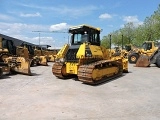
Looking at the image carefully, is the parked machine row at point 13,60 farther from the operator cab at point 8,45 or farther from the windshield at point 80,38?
the windshield at point 80,38

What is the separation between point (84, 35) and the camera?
508 inches

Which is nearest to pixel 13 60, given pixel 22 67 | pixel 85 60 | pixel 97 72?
pixel 22 67

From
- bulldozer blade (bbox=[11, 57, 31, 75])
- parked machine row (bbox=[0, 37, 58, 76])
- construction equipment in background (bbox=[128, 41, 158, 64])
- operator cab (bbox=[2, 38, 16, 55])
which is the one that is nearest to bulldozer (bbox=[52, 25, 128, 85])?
bulldozer blade (bbox=[11, 57, 31, 75])

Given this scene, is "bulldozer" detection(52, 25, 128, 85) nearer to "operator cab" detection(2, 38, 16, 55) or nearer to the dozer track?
the dozer track

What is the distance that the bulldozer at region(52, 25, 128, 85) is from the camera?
10.8 m

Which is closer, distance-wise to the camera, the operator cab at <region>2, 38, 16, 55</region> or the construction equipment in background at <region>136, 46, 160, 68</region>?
the operator cab at <region>2, 38, 16, 55</region>

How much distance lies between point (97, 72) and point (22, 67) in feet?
18.2

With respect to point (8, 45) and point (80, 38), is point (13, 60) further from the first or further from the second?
point (8, 45)

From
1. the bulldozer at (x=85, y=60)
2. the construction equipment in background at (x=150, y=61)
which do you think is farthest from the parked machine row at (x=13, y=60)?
the construction equipment in background at (x=150, y=61)

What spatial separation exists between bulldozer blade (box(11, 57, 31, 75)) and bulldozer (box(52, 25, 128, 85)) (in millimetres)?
2313

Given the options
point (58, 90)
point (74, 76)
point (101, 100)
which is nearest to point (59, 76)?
point (74, 76)

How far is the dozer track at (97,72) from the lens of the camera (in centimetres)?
1052

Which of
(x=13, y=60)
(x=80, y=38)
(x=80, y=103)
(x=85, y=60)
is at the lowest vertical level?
(x=80, y=103)

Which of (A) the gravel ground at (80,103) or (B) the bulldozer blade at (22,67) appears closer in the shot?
(A) the gravel ground at (80,103)
